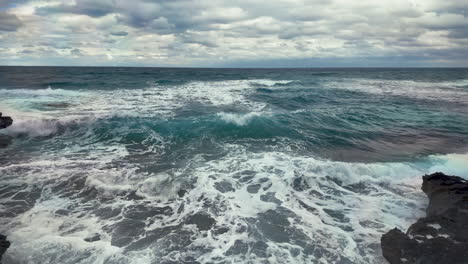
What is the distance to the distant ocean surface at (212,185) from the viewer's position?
6105mm

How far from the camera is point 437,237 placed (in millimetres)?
5762

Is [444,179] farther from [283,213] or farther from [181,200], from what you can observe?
[181,200]

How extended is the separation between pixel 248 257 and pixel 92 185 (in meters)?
5.72

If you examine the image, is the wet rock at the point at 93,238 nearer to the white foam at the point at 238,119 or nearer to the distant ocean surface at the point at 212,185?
the distant ocean surface at the point at 212,185

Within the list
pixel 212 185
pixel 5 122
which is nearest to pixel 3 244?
pixel 212 185

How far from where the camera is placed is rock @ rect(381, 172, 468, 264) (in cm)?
533

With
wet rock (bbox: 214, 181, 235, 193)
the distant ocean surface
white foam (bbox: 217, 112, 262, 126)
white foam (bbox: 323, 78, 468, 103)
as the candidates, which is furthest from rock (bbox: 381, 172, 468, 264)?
white foam (bbox: 323, 78, 468, 103)

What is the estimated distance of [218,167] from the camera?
1068cm

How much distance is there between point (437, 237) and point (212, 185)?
5977 mm

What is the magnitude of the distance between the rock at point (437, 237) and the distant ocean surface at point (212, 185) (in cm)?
42

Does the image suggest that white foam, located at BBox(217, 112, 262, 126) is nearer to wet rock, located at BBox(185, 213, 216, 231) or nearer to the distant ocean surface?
the distant ocean surface

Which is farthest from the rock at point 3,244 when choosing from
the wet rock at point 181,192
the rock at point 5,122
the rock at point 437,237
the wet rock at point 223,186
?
the rock at point 5,122

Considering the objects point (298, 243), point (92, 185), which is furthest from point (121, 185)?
point (298, 243)

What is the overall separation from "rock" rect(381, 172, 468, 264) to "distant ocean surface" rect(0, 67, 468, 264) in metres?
0.42
